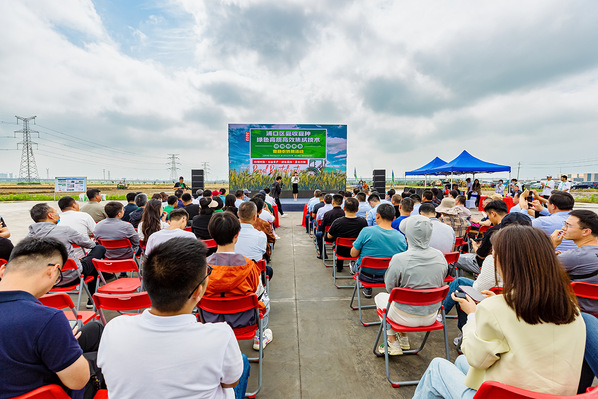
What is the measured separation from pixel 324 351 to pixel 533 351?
6.04ft

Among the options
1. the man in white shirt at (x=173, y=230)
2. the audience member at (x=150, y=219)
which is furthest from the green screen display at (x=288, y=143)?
the man in white shirt at (x=173, y=230)

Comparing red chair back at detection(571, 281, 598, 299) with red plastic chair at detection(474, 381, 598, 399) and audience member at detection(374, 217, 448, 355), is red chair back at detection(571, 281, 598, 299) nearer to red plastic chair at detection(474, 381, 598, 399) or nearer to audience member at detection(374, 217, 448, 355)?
audience member at detection(374, 217, 448, 355)

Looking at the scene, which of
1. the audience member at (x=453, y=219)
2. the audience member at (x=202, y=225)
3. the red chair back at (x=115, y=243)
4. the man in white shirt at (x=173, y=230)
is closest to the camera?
the man in white shirt at (x=173, y=230)

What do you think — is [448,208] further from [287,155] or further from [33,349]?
[287,155]

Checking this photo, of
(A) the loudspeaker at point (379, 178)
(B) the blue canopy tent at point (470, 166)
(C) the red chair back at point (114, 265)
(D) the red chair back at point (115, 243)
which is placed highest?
(B) the blue canopy tent at point (470, 166)

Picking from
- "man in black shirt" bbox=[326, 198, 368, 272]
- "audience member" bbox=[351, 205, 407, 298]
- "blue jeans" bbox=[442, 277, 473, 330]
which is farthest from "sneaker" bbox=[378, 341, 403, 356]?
"man in black shirt" bbox=[326, 198, 368, 272]

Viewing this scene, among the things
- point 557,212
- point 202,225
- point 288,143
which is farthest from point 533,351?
point 288,143

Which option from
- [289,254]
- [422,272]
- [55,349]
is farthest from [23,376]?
[289,254]

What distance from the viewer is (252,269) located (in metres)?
2.10

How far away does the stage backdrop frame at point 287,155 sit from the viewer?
15695 millimetres

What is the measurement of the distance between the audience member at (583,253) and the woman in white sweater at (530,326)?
136 centimetres

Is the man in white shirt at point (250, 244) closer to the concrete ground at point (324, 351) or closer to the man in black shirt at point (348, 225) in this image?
the concrete ground at point (324, 351)

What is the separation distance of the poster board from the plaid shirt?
54.4ft

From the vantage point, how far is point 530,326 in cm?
110
